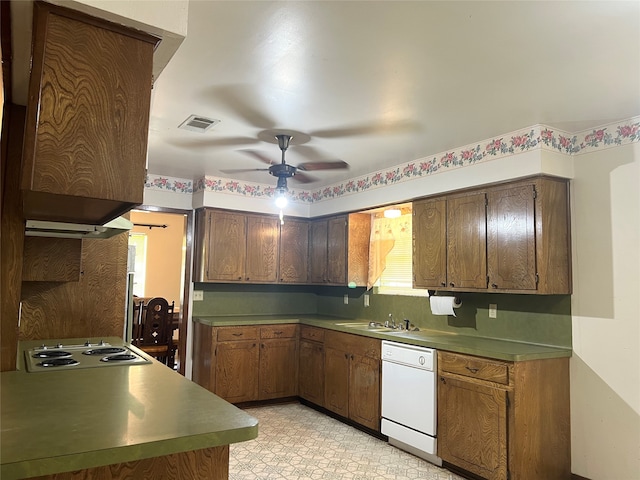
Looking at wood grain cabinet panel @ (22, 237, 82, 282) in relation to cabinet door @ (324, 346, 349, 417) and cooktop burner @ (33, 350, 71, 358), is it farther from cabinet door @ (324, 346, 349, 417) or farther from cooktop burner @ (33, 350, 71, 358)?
cabinet door @ (324, 346, 349, 417)

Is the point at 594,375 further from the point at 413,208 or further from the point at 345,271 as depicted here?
the point at 345,271

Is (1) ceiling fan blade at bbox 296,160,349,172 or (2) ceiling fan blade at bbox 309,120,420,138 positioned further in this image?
(1) ceiling fan blade at bbox 296,160,349,172

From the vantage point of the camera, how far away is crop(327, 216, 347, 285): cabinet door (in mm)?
4965

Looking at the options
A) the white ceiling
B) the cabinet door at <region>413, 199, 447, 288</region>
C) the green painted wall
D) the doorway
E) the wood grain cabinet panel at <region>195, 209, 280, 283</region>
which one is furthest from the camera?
the doorway

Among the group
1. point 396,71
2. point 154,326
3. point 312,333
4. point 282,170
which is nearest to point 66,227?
point 282,170

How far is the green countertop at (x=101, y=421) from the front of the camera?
1124 mm

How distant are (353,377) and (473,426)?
1.30 meters

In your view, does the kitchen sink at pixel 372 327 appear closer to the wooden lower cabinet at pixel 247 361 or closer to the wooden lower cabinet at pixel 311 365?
the wooden lower cabinet at pixel 311 365

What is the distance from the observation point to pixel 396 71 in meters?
2.35

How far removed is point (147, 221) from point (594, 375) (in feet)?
24.0

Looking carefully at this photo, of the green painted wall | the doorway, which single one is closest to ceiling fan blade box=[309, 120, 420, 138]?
the green painted wall

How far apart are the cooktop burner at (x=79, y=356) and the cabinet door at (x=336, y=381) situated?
6.81 feet

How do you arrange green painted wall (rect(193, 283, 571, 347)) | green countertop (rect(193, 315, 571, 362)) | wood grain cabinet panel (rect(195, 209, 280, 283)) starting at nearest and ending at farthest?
green countertop (rect(193, 315, 571, 362)) < green painted wall (rect(193, 283, 571, 347)) < wood grain cabinet panel (rect(195, 209, 280, 283))

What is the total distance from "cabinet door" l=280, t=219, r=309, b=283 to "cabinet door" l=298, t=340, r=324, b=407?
0.80 metres
